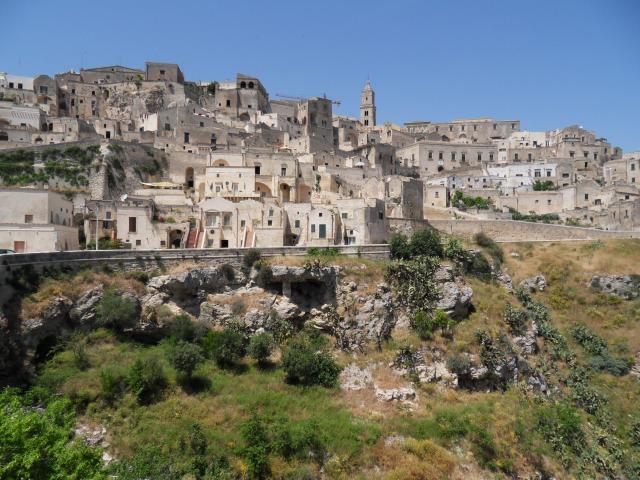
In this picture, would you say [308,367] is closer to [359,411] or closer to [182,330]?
[359,411]

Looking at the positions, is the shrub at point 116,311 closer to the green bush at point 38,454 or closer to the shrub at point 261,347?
the shrub at point 261,347

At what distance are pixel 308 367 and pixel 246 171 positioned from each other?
20302 millimetres

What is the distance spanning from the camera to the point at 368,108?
280ft

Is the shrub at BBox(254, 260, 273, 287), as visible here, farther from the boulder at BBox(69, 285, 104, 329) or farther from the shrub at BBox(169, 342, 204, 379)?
the boulder at BBox(69, 285, 104, 329)

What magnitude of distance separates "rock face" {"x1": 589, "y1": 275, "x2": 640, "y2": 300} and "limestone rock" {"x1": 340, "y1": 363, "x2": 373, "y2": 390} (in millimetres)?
20461

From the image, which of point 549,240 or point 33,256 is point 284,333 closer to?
point 33,256

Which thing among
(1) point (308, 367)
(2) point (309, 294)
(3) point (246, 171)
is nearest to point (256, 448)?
(1) point (308, 367)

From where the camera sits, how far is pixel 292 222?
37.7 metres

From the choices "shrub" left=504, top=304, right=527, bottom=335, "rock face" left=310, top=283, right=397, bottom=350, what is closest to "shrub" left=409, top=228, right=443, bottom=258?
"rock face" left=310, top=283, right=397, bottom=350

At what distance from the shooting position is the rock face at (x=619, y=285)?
3756 cm

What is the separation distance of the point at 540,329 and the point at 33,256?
3027 cm

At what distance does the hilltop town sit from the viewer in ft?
118

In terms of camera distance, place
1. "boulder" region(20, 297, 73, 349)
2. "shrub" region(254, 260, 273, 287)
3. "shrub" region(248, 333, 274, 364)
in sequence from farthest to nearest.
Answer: "shrub" region(254, 260, 273, 287)
"shrub" region(248, 333, 274, 364)
"boulder" region(20, 297, 73, 349)

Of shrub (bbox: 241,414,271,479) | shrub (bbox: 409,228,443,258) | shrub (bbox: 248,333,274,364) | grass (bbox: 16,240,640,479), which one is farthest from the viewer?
shrub (bbox: 409,228,443,258)
